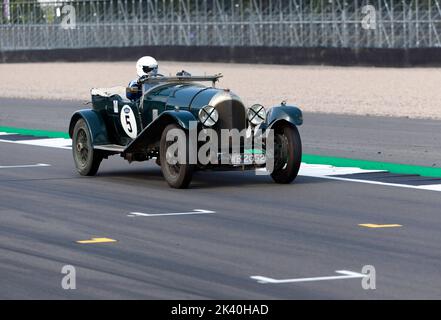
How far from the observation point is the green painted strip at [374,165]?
1497 centimetres

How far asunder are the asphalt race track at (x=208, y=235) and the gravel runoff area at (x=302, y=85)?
8852 millimetres

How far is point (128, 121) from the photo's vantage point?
1425cm

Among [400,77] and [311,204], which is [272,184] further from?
[400,77]

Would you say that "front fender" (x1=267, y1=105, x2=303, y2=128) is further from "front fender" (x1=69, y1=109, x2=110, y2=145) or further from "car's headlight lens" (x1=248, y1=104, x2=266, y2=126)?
"front fender" (x1=69, y1=109, x2=110, y2=145)

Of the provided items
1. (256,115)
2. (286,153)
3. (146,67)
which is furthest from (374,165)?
(146,67)

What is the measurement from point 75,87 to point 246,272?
94.1ft

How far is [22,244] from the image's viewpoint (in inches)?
385

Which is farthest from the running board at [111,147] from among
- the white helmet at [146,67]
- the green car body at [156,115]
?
the white helmet at [146,67]

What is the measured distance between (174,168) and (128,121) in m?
1.33

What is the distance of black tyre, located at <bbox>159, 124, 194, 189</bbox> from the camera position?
1287cm

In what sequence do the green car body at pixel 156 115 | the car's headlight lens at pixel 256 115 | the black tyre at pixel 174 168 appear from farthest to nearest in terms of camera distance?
the car's headlight lens at pixel 256 115 → the green car body at pixel 156 115 → the black tyre at pixel 174 168

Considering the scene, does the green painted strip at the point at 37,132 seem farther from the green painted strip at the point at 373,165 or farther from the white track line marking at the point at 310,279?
the white track line marking at the point at 310,279

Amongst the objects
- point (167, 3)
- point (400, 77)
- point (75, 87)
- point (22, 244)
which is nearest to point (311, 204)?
point (22, 244)

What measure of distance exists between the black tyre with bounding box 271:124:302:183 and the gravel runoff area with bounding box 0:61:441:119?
8807mm
